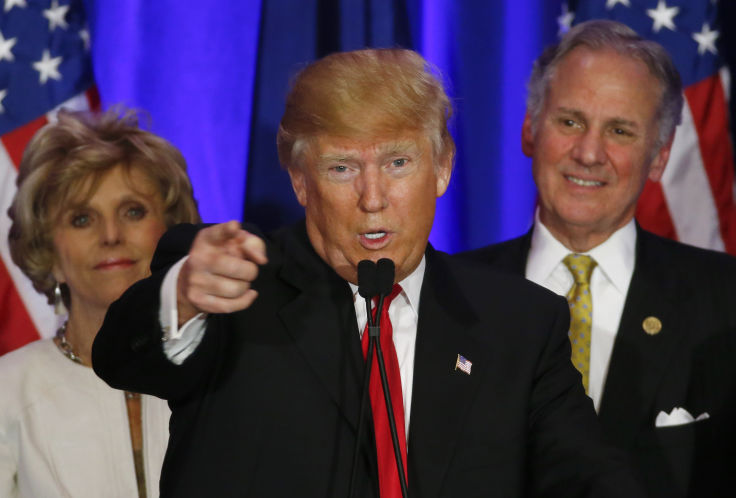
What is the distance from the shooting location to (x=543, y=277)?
8.80 ft

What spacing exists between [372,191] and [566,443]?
0.59 metres

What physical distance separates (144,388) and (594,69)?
5.32 feet

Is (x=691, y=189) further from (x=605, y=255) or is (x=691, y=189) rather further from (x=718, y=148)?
(x=605, y=255)

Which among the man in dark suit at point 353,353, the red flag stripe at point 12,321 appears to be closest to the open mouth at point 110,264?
the red flag stripe at point 12,321

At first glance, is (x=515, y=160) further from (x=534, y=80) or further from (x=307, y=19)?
(x=307, y=19)

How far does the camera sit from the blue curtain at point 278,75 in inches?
114

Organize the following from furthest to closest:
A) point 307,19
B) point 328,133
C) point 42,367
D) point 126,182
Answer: point 307,19 → point 126,182 → point 42,367 → point 328,133

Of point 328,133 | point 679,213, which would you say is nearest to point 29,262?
point 328,133

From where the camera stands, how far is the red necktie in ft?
5.46

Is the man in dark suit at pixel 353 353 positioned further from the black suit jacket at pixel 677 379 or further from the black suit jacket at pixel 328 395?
the black suit jacket at pixel 677 379

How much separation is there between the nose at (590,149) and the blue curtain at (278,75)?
1.55 feet

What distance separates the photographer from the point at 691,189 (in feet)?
10.3

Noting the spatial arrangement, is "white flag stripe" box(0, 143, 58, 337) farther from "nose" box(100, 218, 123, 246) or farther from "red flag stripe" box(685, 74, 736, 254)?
"red flag stripe" box(685, 74, 736, 254)

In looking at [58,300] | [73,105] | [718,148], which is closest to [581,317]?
[718,148]
